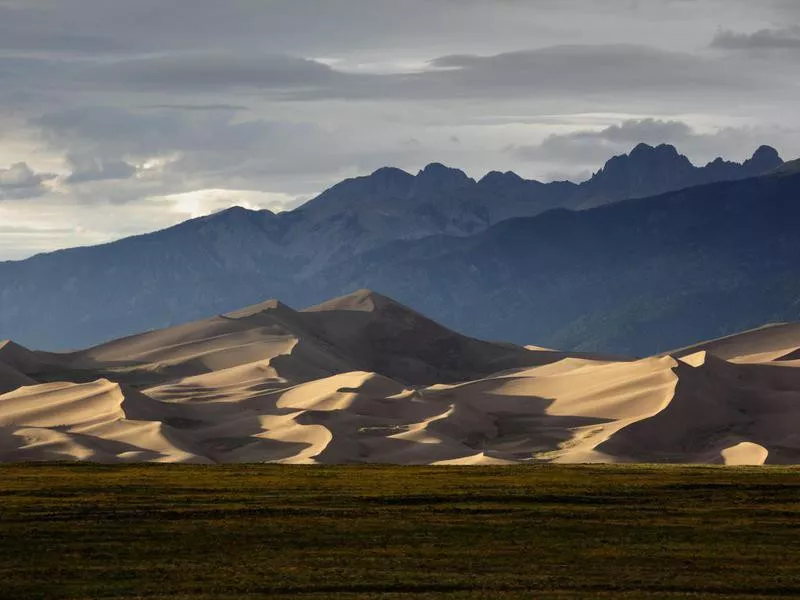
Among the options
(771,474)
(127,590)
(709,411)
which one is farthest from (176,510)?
(709,411)

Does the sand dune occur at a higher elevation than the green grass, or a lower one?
lower

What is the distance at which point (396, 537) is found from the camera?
4134 cm

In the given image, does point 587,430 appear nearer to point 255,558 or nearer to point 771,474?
point 771,474

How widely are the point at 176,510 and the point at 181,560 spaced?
9.68 m

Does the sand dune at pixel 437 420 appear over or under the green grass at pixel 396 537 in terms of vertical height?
under

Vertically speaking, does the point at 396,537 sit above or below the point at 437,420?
above

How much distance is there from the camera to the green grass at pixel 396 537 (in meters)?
34.1

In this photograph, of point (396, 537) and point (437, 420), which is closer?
point (396, 537)

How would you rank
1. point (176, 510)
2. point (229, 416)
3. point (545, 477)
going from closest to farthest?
point (176, 510)
point (545, 477)
point (229, 416)

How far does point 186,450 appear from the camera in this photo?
13275cm

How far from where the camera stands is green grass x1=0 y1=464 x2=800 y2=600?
112 feet

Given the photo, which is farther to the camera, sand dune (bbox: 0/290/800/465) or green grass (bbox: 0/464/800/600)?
Result: sand dune (bbox: 0/290/800/465)

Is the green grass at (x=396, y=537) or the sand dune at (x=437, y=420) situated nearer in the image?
the green grass at (x=396, y=537)

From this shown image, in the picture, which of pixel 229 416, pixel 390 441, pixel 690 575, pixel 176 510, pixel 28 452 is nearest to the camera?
pixel 690 575
